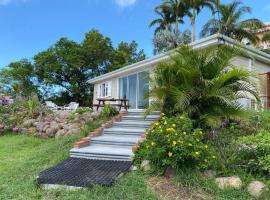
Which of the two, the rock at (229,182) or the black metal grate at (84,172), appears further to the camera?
the black metal grate at (84,172)

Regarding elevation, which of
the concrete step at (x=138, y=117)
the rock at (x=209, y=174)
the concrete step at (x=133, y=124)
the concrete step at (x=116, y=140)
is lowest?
the rock at (x=209, y=174)

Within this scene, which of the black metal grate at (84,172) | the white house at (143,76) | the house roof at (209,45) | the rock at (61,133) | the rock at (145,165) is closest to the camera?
the black metal grate at (84,172)

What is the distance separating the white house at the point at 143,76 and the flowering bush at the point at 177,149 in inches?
140

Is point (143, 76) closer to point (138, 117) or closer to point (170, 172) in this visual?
point (138, 117)

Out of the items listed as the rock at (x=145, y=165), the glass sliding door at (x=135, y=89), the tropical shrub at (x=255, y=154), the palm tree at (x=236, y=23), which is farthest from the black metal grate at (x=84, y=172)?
A: the palm tree at (x=236, y=23)

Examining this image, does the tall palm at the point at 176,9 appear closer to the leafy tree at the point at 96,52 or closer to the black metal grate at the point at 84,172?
the leafy tree at the point at 96,52

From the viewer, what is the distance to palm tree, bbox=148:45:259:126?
278 inches

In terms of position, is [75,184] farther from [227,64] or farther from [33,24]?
[33,24]

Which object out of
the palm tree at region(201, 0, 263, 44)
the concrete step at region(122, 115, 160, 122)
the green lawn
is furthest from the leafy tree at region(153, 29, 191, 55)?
Result: the green lawn

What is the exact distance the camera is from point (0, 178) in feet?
19.9

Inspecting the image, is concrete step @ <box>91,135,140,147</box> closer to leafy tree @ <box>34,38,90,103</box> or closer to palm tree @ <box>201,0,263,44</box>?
leafy tree @ <box>34,38,90,103</box>

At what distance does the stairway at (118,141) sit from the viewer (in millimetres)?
6830

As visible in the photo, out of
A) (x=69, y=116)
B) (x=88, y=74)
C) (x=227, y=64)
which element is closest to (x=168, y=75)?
(x=227, y=64)

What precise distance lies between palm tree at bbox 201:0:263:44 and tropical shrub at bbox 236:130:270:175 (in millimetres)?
23522
